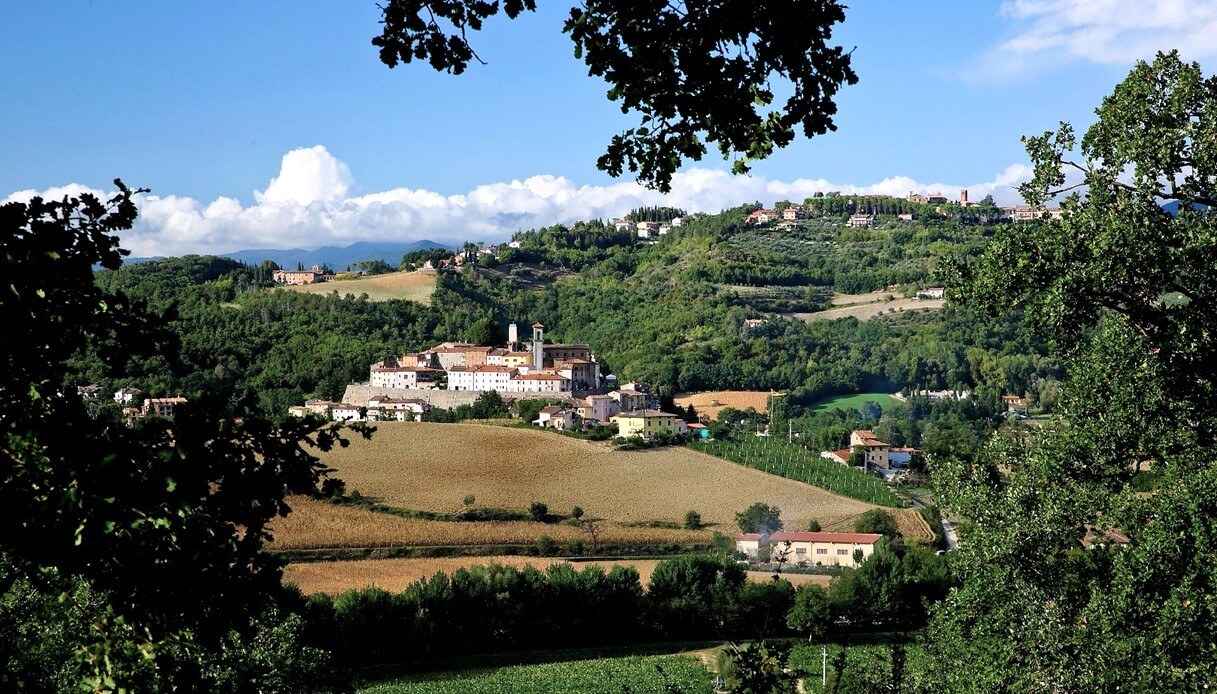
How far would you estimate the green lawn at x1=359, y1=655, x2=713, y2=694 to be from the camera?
1055 inches

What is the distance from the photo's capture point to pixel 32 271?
330 centimetres

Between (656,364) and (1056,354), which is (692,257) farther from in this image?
(1056,354)

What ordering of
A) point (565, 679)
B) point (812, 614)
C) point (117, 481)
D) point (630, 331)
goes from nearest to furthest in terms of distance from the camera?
1. point (117, 481)
2. point (565, 679)
3. point (812, 614)
4. point (630, 331)

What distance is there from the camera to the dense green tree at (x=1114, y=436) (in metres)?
6.73

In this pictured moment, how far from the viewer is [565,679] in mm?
28297

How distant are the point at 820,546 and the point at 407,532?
45.4ft

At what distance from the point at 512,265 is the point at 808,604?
317ft

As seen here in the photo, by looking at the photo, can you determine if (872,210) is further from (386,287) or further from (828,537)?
(828,537)

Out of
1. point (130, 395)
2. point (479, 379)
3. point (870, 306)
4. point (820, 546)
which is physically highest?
point (130, 395)

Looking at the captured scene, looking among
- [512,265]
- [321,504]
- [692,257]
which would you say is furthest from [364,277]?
[321,504]

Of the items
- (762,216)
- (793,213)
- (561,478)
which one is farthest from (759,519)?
(793,213)

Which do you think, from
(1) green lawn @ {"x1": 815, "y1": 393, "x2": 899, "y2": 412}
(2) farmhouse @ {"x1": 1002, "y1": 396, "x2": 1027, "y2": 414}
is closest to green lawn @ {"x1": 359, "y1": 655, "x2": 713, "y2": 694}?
(2) farmhouse @ {"x1": 1002, "y1": 396, "x2": 1027, "y2": 414}

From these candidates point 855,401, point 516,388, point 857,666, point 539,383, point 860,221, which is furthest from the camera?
point 860,221

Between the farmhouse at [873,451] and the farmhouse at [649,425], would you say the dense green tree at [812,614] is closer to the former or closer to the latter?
the farmhouse at [873,451]
